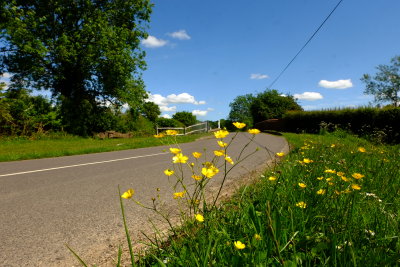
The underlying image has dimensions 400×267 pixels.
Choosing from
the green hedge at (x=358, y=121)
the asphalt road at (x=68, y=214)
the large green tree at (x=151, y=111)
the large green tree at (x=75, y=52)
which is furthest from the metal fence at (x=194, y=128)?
the asphalt road at (x=68, y=214)

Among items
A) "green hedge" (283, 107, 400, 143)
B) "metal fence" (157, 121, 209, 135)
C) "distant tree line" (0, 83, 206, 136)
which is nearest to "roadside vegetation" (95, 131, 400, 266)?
"green hedge" (283, 107, 400, 143)

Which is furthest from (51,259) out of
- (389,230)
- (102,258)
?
(389,230)

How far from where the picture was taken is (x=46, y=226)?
2.61m

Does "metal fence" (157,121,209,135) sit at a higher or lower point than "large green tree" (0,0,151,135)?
lower

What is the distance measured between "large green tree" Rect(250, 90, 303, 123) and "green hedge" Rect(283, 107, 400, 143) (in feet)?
55.6

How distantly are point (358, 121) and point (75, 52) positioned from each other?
2121cm

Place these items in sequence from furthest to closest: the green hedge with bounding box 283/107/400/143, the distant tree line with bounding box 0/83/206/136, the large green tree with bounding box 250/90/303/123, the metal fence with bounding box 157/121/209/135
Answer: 1. the large green tree with bounding box 250/90/303/123
2. the metal fence with bounding box 157/121/209/135
3. the green hedge with bounding box 283/107/400/143
4. the distant tree line with bounding box 0/83/206/136

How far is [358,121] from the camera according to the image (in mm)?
18875

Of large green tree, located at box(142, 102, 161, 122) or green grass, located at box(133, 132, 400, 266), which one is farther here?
large green tree, located at box(142, 102, 161, 122)

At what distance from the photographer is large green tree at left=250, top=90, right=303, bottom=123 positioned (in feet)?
147

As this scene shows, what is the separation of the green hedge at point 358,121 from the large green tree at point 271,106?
55.6 feet

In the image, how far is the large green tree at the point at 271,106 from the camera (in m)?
44.8

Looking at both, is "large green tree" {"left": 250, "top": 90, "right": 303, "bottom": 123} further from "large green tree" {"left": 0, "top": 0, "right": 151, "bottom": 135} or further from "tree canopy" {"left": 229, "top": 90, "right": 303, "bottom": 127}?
"large green tree" {"left": 0, "top": 0, "right": 151, "bottom": 135}

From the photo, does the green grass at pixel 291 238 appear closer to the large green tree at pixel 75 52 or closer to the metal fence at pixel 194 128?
the large green tree at pixel 75 52
